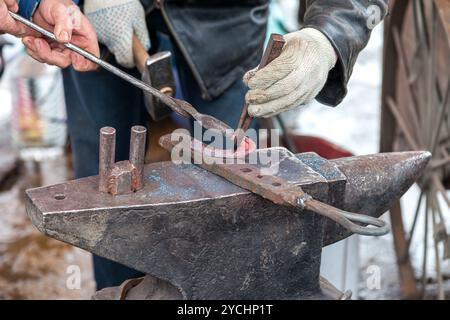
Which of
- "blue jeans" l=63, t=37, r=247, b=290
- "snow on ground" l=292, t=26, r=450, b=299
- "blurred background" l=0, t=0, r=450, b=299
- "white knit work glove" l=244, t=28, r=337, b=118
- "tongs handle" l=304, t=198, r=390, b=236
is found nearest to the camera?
"tongs handle" l=304, t=198, r=390, b=236

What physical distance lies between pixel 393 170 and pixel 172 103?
0.55 meters

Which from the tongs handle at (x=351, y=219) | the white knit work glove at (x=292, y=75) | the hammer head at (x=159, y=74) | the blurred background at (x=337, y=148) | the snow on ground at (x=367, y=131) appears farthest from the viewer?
the snow on ground at (x=367, y=131)

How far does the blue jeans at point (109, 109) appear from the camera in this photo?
2.47 m

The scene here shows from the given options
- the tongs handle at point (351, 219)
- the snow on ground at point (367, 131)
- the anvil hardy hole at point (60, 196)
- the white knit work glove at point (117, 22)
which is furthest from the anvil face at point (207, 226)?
the snow on ground at point (367, 131)

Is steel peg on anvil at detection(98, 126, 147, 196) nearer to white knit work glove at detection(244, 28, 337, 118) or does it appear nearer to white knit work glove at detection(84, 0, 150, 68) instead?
white knit work glove at detection(244, 28, 337, 118)

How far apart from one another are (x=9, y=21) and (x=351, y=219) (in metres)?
1.03

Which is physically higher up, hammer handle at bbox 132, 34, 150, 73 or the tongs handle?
hammer handle at bbox 132, 34, 150, 73

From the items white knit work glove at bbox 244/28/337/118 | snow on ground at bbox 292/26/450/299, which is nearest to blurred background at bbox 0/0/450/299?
snow on ground at bbox 292/26/450/299

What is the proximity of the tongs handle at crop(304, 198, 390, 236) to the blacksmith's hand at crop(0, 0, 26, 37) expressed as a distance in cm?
92

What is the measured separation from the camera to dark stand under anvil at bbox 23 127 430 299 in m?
1.60

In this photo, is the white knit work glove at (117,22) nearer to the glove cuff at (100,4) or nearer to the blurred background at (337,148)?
the glove cuff at (100,4)

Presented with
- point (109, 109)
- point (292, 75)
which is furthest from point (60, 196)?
point (109, 109)

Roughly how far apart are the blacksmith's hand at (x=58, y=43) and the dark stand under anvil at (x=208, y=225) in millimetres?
500
